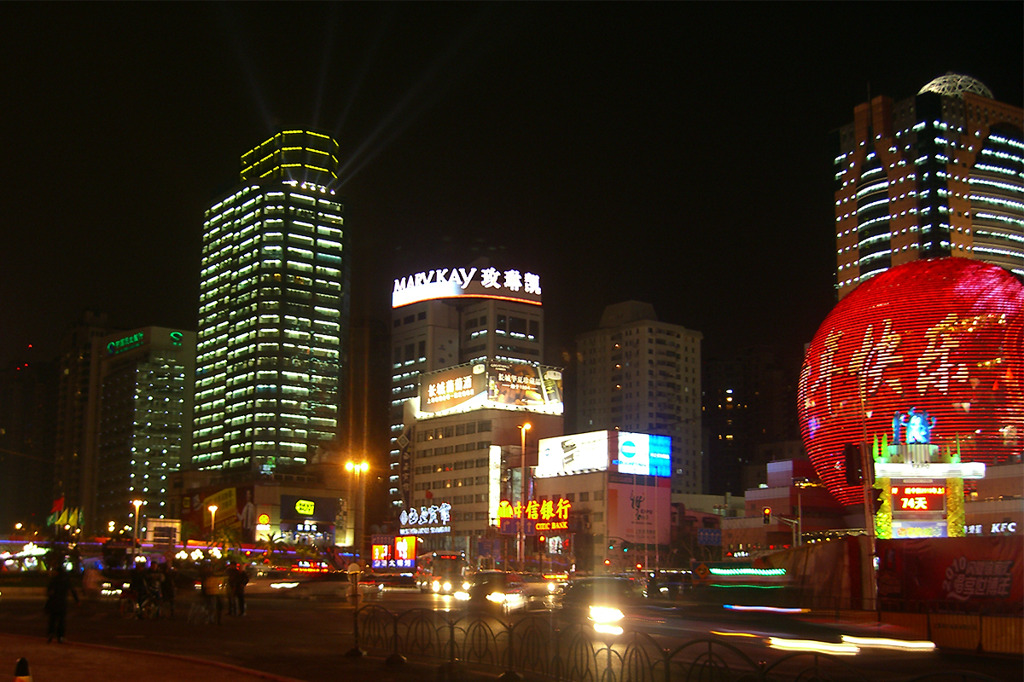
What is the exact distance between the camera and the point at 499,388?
129m

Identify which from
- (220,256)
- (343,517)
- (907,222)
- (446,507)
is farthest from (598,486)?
(220,256)

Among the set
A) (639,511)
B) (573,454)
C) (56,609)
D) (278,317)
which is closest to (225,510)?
(278,317)

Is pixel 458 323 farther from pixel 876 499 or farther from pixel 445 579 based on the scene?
pixel 876 499

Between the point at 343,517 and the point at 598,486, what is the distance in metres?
54.1

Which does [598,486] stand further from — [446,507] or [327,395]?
[327,395]

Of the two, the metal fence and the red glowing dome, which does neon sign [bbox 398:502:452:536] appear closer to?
the red glowing dome

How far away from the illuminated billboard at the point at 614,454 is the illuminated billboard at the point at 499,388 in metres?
12.8

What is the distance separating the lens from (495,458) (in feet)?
415

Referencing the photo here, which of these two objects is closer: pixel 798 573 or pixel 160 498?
pixel 798 573

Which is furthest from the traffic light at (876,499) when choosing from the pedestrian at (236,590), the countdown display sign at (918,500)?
the pedestrian at (236,590)

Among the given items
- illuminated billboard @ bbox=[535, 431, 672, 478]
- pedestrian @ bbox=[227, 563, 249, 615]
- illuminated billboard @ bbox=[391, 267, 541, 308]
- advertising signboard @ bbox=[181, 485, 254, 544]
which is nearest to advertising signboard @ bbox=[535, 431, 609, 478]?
illuminated billboard @ bbox=[535, 431, 672, 478]

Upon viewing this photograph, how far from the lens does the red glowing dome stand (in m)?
53.2

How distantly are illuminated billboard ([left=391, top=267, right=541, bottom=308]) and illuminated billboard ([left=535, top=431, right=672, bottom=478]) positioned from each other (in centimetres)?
5304

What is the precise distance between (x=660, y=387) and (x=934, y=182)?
223 ft
